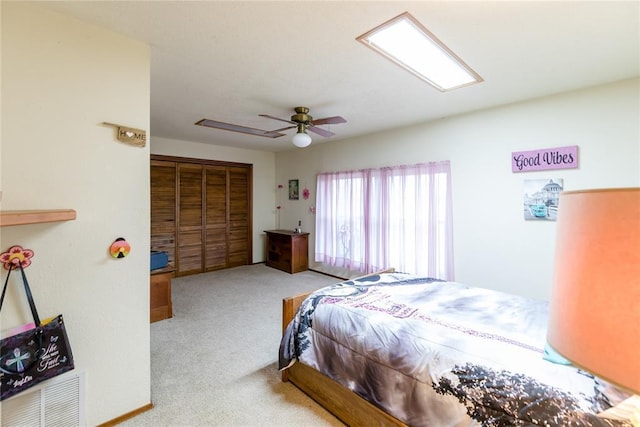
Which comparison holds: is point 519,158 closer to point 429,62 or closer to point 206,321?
point 429,62

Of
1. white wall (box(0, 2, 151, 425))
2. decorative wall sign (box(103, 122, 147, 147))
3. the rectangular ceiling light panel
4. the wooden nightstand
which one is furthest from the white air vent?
the rectangular ceiling light panel

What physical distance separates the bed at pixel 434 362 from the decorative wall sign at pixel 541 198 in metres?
1.21

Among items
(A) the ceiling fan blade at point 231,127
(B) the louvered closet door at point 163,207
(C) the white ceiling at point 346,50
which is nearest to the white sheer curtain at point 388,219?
(C) the white ceiling at point 346,50

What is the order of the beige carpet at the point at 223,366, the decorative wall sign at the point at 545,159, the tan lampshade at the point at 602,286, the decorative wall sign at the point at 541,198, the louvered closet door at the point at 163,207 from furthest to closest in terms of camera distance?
the louvered closet door at the point at 163,207 < the decorative wall sign at the point at 541,198 < the decorative wall sign at the point at 545,159 < the beige carpet at the point at 223,366 < the tan lampshade at the point at 602,286

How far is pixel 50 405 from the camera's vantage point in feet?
4.75

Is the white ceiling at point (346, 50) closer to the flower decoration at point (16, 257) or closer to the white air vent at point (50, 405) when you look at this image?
the flower decoration at point (16, 257)

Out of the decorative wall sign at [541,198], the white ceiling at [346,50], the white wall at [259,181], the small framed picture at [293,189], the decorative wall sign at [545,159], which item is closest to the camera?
the white ceiling at [346,50]

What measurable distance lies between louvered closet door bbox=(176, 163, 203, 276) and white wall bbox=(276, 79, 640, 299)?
3628 mm

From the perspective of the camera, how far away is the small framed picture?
5.79 m

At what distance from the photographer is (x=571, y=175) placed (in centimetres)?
270

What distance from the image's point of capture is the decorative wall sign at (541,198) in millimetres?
2785

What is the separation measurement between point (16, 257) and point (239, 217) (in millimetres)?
4437

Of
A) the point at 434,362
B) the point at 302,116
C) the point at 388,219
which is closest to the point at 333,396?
the point at 434,362

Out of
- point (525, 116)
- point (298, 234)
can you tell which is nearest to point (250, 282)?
point (298, 234)
